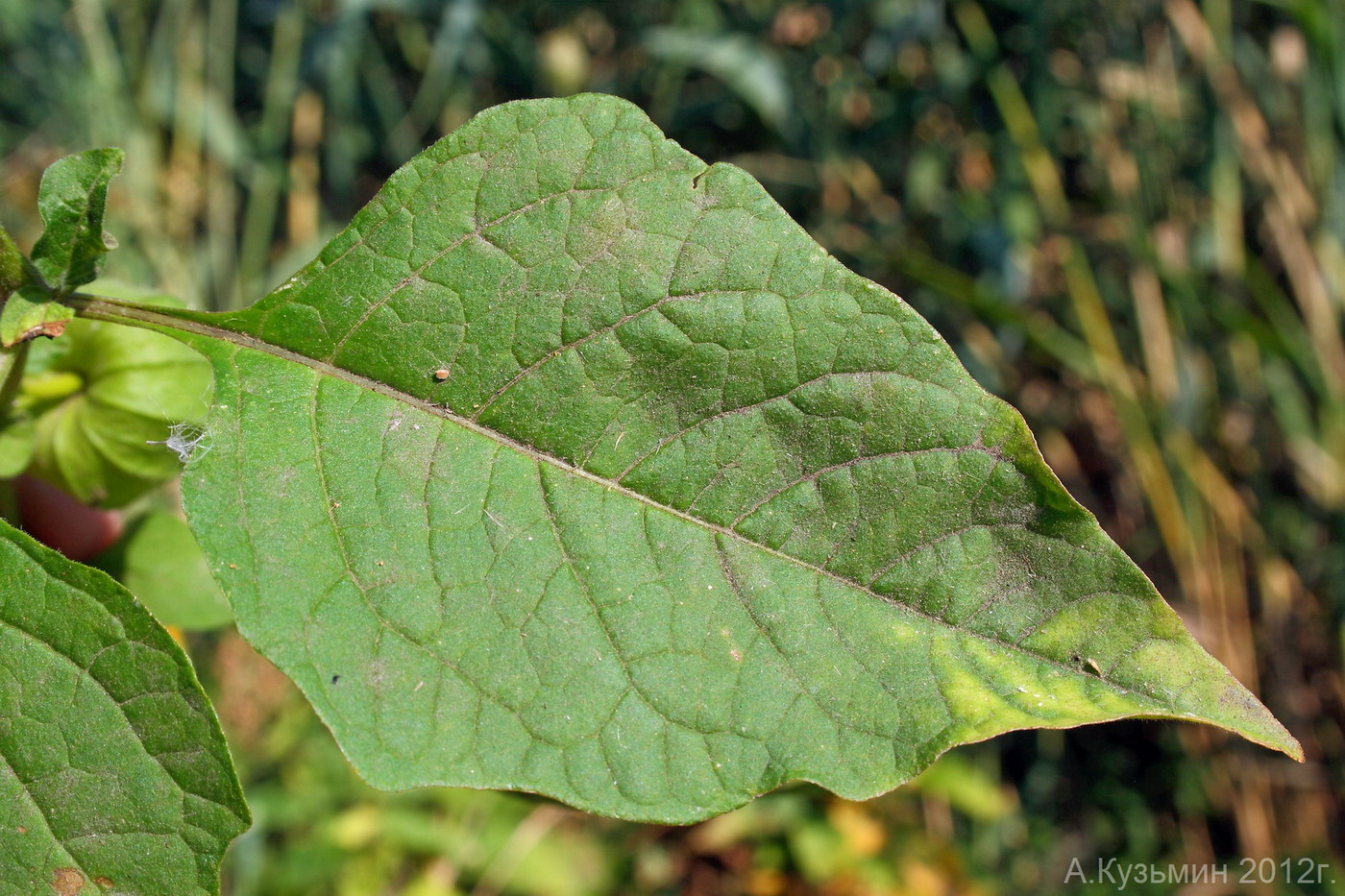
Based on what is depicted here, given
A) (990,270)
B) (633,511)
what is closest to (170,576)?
(633,511)

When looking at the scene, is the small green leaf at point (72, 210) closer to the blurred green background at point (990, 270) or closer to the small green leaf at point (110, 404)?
the small green leaf at point (110, 404)

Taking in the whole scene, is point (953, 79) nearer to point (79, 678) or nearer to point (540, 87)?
point (540, 87)

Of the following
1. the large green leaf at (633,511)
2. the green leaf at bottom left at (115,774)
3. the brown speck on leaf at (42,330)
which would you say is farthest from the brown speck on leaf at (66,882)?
the brown speck on leaf at (42,330)

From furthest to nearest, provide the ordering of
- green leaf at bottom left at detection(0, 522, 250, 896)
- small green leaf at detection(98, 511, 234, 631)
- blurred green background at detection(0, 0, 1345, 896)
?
blurred green background at detection(0, 0, 1345, 896)
small green leaf at detection(98, 511, 234, 631)
green leaf at bottom left at detection(0, 522, 250, 896)

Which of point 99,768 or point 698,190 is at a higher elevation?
point 698,190

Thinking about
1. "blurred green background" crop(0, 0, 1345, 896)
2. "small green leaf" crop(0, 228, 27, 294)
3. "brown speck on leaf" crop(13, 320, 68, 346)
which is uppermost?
"small green leaf" crop(0, 228, 27, 294)

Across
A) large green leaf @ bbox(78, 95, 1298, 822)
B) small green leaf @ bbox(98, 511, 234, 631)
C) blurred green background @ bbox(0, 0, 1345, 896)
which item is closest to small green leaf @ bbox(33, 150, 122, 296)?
large green leaf @ bbox(78, 95, 1298, 822)

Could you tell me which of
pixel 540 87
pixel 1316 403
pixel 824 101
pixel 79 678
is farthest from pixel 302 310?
pixel 1316 403

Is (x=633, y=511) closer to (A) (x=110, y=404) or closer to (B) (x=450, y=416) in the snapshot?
(B) (x=450, y=416)

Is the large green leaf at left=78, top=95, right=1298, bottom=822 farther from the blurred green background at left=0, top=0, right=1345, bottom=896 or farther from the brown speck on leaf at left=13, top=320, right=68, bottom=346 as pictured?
the blurred green background at left=0, top=0, right=1345, bottom=896
